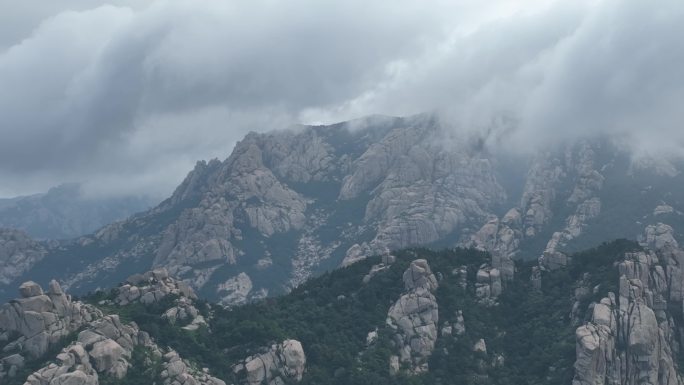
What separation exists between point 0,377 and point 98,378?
22803mm

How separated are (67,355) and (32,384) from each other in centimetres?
1163

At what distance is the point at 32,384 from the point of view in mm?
189625

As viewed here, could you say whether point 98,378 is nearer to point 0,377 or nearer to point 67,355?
point 67,355

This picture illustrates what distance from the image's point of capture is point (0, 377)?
198 m

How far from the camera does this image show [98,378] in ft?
655

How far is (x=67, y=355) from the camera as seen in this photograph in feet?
653

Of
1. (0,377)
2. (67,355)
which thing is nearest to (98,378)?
(67,355)

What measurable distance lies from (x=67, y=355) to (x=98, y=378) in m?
9.12

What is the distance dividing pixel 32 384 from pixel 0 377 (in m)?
13.8
